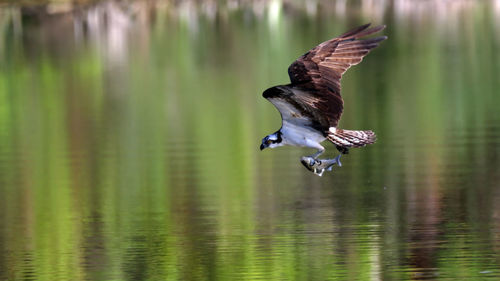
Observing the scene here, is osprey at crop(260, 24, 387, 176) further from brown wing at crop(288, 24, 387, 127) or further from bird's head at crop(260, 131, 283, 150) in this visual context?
bird's head at crop(260, 131, 283, 150)

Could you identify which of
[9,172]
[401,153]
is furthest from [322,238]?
[9,172]

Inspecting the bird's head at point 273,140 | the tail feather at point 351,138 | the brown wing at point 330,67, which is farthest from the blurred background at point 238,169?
the brown wing at point 330,67

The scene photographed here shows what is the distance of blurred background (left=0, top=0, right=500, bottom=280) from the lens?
13.9 m

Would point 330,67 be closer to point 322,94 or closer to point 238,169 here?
point 322,94

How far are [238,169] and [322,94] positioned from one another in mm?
8403

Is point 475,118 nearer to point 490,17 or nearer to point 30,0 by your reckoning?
point 490,17

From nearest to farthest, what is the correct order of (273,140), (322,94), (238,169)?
(322,94), (273,140), (238,169)

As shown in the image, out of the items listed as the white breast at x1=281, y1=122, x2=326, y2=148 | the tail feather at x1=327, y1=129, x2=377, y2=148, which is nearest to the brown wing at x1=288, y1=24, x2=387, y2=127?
the tail feather at x1=327, y1=129, x2=377, y2=148

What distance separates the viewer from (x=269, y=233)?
15.1 m

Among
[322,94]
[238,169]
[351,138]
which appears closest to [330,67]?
[322,94]

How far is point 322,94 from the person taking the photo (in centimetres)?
1234

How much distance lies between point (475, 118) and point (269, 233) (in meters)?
11.0

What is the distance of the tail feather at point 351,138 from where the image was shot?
487 inches

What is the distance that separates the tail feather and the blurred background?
4.37 feet
